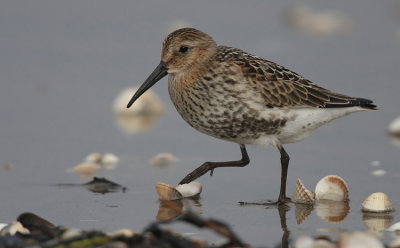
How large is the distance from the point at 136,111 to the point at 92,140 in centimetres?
109

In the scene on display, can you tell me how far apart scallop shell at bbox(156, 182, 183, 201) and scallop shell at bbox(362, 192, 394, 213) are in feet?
4.77

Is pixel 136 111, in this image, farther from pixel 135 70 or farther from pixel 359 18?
pixel 359 18

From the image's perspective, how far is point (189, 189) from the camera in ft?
20.1

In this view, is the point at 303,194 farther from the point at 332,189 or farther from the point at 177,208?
the point at 177,208

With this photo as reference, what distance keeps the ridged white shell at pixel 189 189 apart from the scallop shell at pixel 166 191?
0.11 meters

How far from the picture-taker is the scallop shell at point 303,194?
596cm

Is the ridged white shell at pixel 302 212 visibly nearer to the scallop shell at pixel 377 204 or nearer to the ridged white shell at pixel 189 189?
the scallop shell at pixel 377 204

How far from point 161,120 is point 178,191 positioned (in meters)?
2.74

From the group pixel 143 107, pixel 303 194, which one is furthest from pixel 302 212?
pixel 143 107

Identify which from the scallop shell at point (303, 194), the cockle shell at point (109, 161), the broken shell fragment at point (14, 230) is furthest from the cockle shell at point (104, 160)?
the broken shell fragment at point (14, 230)

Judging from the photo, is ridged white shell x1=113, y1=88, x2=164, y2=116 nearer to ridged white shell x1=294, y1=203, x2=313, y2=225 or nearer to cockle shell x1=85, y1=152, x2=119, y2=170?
cockle shell x1=85, y1=152, x2=119, y2=170

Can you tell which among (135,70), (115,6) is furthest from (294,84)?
(115,6)

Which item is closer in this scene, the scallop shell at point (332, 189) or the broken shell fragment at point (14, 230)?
the broken shell fragment at point (14, 230)

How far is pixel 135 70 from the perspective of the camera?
999 centimetres
